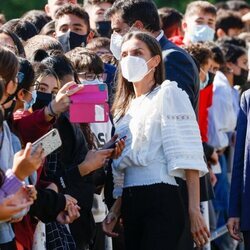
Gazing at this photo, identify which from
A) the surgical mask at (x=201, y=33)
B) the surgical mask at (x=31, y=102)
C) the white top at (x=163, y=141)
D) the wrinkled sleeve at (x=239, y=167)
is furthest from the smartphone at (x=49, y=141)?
the surgical mask at (x=201, y=33)

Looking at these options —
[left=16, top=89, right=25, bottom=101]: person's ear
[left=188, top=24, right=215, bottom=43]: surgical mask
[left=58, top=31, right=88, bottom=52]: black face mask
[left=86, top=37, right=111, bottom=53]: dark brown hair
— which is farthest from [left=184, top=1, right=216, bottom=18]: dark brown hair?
[left=16, top=89, right=25, bottom=101]: person's ear

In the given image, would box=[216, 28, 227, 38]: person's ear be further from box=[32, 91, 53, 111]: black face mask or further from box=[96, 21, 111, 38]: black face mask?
box=[32, 91, 53, 111]: black face mask

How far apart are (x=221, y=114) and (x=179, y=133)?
4180 mm

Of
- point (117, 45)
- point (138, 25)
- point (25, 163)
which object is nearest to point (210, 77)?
point (138, 25)

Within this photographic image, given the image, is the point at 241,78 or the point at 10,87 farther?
the point at 241,78

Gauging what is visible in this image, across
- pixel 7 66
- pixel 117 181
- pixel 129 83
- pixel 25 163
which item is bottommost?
pixel 117 181

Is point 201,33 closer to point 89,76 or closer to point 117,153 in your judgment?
point 89,76

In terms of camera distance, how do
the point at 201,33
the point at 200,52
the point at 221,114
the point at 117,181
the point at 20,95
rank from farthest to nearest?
the point at 201,33 → the point at 221,114 → the point at 200,52 → the point at 117,181 → the point at 20,95

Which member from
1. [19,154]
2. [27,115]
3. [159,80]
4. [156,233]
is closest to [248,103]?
[159,80]

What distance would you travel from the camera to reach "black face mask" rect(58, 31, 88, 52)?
9.05 meters

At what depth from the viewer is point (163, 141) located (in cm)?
673

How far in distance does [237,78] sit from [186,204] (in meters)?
5.25

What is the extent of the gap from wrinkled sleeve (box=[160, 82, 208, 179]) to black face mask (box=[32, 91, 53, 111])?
2.26 ft

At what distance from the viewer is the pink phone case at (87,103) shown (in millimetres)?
6141
